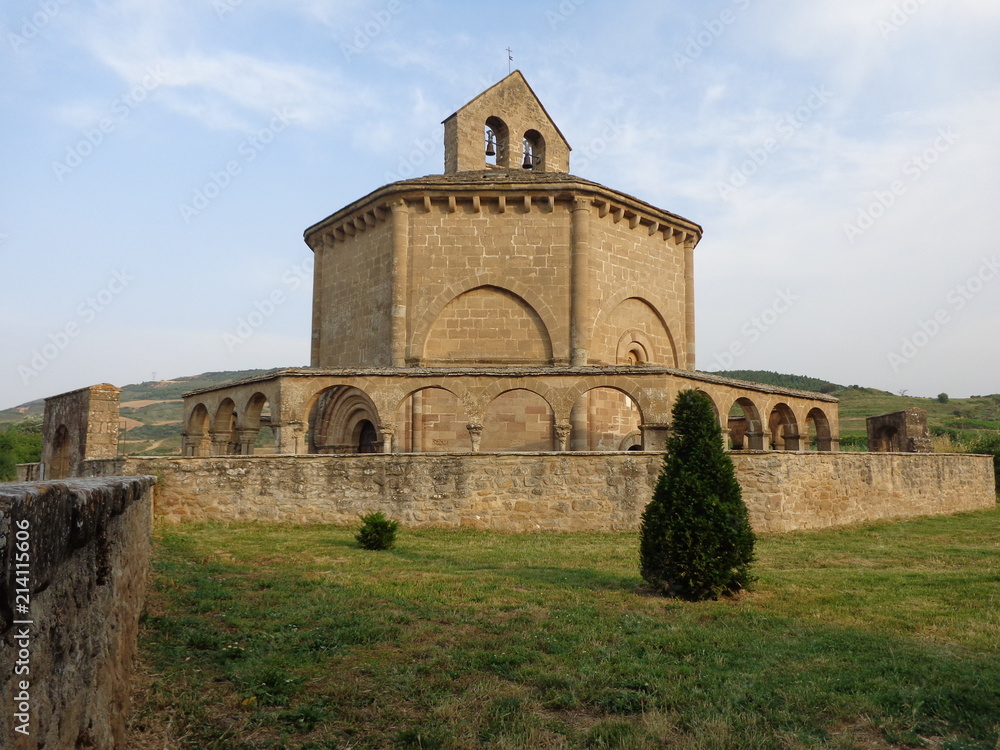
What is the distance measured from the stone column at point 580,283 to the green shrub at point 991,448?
627 inches

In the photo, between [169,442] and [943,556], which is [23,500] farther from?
[169,442]

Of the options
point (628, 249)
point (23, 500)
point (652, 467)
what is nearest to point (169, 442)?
point (628, 249)

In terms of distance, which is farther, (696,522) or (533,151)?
(533,151)

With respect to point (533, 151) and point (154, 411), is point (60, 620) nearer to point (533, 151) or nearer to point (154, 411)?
point (533, 151)

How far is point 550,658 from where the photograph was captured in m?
5.23

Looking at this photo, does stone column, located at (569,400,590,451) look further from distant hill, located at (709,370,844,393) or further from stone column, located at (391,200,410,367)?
distant hill, located at (709,370,844,393)

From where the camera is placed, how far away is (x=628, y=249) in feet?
62.2

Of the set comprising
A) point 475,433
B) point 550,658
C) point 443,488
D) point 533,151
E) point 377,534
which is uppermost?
point 533,151

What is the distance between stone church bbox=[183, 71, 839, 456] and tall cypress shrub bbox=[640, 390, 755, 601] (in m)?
6.36

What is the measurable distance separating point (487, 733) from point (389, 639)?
1.89m

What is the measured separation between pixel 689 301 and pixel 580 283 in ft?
16.1

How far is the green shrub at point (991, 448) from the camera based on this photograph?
78.5ft

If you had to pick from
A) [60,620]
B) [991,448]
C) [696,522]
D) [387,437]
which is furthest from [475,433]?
[991,448]

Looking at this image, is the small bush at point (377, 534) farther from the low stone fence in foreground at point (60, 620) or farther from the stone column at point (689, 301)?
the stone column at point (689, 301)
